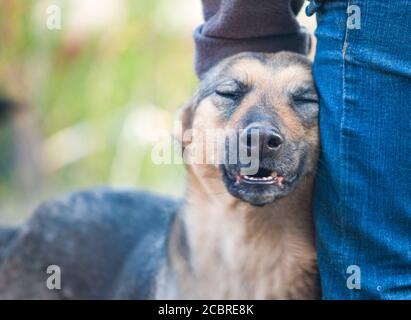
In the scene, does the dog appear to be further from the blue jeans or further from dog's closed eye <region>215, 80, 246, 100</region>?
the blue jeans

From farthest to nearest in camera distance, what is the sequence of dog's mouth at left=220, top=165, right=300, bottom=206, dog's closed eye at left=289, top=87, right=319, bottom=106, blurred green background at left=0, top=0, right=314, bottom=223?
1. blurred green background at left=0, top=0, right=314, bottom=223
2. dog's closed eye at left=289, top=87, right=319, bottom=106
3. dog's mouth at left=220, top=165, right=300, bottom=206

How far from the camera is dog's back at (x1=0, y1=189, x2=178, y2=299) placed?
4039 millimetres

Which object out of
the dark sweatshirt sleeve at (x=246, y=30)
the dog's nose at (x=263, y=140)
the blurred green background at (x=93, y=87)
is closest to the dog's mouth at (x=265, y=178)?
the dog's nose at (x=263, y=140)

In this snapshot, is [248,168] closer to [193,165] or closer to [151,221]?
[193,165]

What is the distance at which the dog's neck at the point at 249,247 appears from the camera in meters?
3.19

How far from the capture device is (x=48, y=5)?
7.00 m

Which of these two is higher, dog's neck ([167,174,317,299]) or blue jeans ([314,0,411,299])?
blue jeans ([314,0,411,299])

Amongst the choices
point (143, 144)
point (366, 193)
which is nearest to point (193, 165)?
point (366, 193)

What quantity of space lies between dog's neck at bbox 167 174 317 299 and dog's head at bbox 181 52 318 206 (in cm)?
15

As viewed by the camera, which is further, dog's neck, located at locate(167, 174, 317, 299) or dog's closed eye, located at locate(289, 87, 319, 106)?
dog's neck, located at locate(167, 174, 317, 299)

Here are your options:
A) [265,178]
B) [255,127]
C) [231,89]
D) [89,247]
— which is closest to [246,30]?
[231,89]

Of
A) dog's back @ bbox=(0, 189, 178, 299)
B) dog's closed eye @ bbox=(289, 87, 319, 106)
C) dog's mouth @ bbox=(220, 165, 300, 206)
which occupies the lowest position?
dog's back @ bbox=(0, 189, 178, 299)

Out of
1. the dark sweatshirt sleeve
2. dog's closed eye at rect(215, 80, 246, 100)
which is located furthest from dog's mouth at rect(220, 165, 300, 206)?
the dark sweatshirt sleeve
